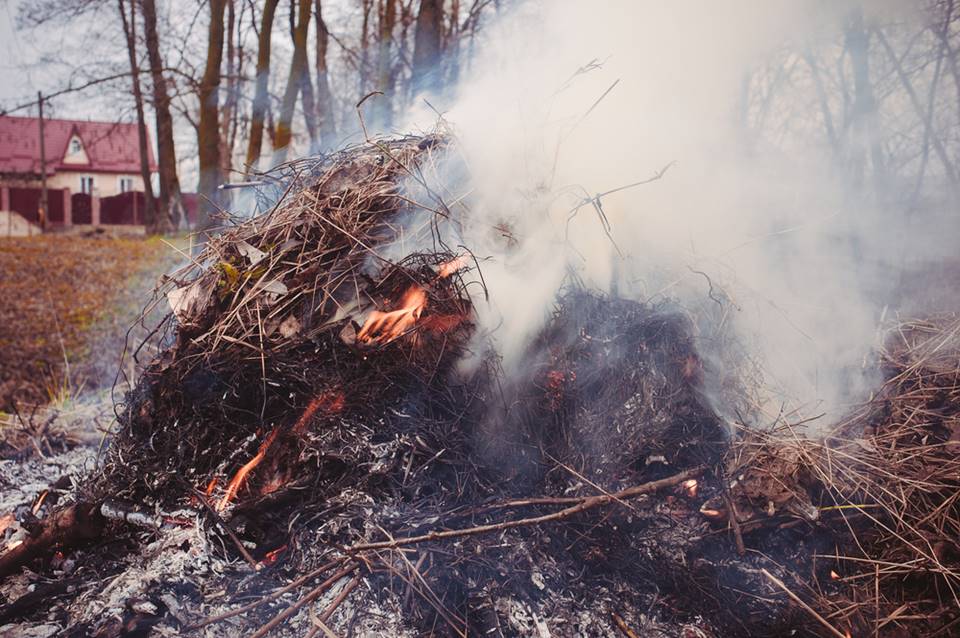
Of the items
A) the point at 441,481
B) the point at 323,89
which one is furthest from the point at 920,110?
the point at 323,89

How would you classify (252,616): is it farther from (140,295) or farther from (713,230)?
(140,295)

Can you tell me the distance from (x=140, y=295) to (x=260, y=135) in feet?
11.7

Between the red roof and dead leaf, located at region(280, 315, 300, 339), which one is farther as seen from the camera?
the red roof

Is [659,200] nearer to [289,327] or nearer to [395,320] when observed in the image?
[395,320]

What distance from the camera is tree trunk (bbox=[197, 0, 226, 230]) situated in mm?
7117

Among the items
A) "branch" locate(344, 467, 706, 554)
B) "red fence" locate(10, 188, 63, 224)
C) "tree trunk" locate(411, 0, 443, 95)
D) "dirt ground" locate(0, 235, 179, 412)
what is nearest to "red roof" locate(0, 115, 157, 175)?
"red fence" locate(10, 188, 63, 224)

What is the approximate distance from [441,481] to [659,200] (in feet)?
7.19

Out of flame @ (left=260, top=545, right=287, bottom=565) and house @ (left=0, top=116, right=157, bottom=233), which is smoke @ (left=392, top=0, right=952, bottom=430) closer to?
flame @ (left=260, top=545, right=287, bottom=565)

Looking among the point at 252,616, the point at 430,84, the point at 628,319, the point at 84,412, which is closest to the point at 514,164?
the point at 628,319

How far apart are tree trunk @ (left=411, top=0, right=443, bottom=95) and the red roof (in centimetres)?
2117

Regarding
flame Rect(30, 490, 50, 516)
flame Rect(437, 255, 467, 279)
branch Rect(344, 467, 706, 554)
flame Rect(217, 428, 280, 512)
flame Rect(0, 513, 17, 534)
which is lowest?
flame Rect(0, 513, 17, 534)

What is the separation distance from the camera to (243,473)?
92.8 inches

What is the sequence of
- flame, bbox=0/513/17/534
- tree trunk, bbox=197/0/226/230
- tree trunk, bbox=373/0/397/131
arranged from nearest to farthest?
flame, bbox=0/513/17/534, tree trunk, bbox=197/0/226/230, tree trunk, bbox=373/0/397/131

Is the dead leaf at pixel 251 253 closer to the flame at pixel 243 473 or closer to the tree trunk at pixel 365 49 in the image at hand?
the flame at pixel 243 473
